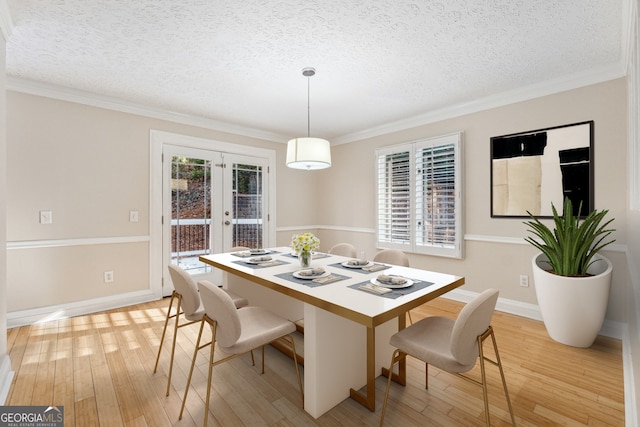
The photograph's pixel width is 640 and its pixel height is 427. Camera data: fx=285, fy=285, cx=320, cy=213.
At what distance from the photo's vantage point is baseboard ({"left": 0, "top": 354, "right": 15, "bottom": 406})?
1732mm

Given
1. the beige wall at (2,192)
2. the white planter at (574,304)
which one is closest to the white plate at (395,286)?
the white planter at (574,304)

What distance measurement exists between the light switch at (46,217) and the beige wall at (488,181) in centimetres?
391

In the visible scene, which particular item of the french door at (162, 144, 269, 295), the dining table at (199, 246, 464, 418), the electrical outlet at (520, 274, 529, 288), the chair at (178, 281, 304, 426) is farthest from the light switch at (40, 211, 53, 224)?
the electrical outlet at (520, 274, 529, 288)

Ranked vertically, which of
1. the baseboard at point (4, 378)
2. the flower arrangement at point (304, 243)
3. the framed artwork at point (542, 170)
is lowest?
the baseboard at point (4, 378)

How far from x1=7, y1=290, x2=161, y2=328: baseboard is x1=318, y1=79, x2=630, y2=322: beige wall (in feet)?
10.5

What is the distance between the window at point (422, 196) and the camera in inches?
143

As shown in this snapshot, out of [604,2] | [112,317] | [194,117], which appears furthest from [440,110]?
[112,317]

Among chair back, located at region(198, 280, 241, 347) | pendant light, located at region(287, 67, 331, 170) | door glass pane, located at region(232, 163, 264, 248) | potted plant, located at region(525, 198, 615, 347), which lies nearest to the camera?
chair back, located at region(198, 280, 241, 347)

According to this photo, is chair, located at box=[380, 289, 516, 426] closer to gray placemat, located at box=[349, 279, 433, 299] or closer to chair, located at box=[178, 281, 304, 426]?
gray placemat, located at box=[349, 279, 433, 299]

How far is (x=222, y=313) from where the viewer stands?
1.50m

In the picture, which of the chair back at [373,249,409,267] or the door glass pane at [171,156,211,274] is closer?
the chair back at [373,249,409,267]

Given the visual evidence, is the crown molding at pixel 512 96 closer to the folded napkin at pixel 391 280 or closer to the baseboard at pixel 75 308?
the folded napkin at pixel 391 280

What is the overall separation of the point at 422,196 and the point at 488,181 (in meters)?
0.81

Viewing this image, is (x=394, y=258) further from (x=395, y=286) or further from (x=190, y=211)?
(x=190, y=211)
